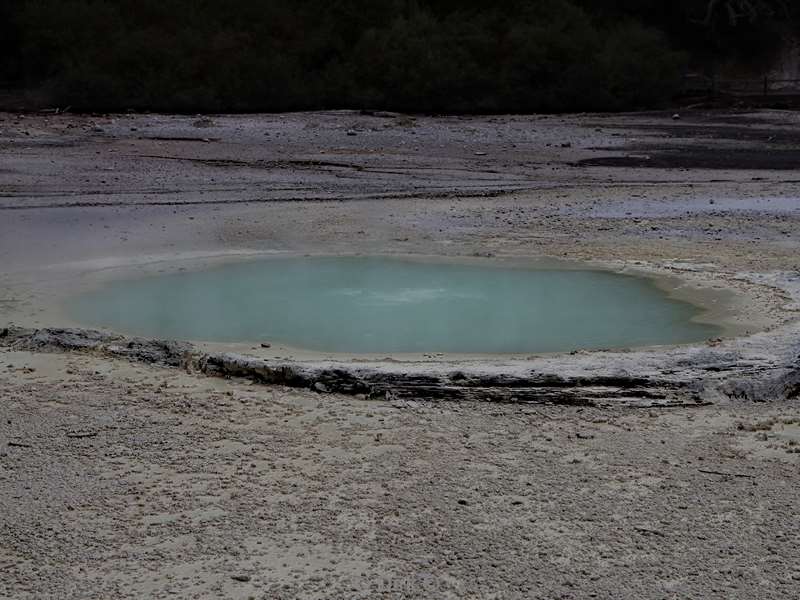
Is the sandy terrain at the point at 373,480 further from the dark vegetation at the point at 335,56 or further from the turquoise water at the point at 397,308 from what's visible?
the dark vegetation at the point at 335,56

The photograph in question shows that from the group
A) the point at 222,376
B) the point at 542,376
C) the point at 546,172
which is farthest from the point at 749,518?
the point at 546,172

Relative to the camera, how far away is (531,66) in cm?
2380

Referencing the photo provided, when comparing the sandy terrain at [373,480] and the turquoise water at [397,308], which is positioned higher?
the turquoise water at [397,308]

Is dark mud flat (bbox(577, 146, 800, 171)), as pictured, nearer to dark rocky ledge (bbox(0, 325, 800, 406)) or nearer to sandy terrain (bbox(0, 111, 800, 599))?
sandy terrain (bbox(0, 111, 800, 599))

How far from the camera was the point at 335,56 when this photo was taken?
24922 millimetres

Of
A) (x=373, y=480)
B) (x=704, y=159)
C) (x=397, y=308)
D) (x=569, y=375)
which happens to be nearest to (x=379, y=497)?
(x=373, y=480)

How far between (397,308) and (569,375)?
1850 mm

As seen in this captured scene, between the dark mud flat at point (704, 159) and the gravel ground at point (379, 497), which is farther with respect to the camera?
the dark mud flat at point (704, 159)

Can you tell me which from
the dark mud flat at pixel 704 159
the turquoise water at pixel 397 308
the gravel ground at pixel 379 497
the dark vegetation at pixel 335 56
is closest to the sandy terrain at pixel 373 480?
the gravel ground at pixel 379 497

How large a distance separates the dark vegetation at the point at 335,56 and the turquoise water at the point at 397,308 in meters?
14.9

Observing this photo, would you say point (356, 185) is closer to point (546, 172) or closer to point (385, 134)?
point (546, 172)

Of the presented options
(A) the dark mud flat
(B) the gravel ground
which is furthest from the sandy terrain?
(A) the dark mud flat

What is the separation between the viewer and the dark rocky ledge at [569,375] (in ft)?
15.6

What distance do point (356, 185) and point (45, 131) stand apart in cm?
634
